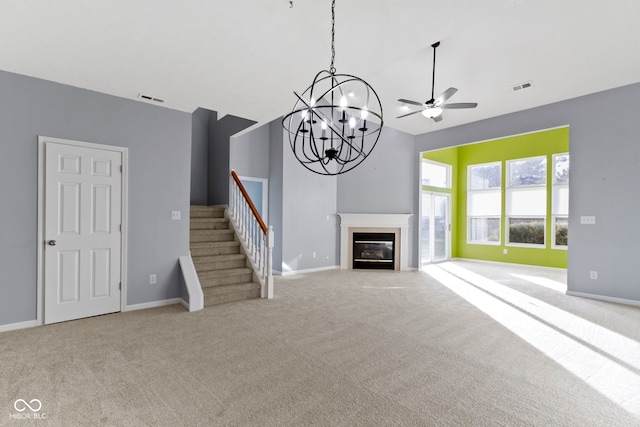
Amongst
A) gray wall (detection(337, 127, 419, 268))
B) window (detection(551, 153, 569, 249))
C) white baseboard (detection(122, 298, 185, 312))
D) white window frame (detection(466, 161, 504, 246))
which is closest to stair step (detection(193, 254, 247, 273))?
white baseboard (detection(122, 298, 185, 312))

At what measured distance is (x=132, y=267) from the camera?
415 cm

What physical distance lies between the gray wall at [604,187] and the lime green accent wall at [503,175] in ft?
8.49

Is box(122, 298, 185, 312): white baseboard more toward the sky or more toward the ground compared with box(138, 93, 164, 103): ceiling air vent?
more toward the ground

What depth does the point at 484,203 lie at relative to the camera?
9.01 meters

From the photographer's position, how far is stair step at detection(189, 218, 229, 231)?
558 cm

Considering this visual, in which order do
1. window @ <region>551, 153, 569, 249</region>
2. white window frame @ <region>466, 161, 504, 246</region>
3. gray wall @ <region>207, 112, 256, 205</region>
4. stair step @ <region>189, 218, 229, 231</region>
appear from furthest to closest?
1. white window frame @ <region>466, 161, 504, 246</region>
2. window @ <region>551, 153, 569, 249</region>
3. gray wall @ <region>207, 112, 256, 205</region>
4. stair step @ <region>189, 218, 229, 231</region>

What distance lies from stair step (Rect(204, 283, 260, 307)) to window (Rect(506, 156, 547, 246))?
Result: 7042mm

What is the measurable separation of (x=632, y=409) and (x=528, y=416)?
29.7 inches

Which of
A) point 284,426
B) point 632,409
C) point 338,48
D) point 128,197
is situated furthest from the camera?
point 128,197

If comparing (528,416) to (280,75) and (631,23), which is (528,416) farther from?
(631,23)

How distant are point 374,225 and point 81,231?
5.57m

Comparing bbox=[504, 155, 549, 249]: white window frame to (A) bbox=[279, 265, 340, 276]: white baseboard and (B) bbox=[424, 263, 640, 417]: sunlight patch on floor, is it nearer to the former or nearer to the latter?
(B) bbox=[424, 263, 640, 417]: sunlight patch on floor

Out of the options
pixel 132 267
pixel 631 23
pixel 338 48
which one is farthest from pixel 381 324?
pixel 631 23

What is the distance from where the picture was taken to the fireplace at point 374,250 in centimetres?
757
